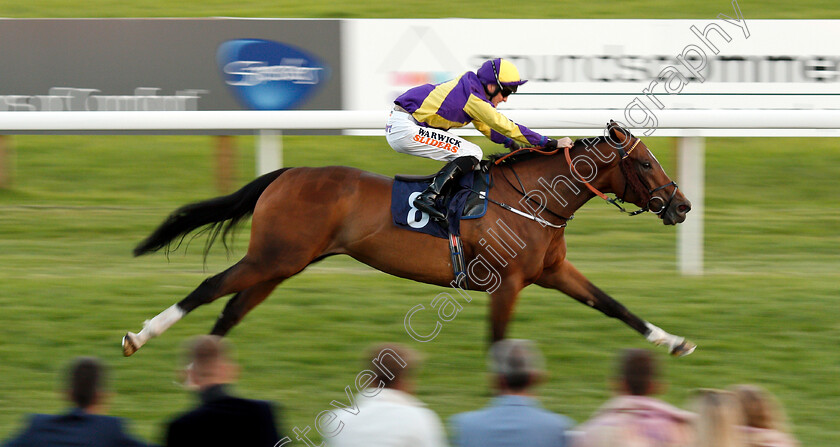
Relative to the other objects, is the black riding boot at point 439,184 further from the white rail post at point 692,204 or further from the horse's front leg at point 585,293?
the white rail post at point 692,204

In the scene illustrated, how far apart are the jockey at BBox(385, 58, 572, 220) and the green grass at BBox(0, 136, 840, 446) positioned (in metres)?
1.01

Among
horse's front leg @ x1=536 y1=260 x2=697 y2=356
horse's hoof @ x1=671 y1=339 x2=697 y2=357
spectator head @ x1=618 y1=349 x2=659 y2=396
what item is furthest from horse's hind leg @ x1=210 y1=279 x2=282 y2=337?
spectator head @ x1=618 y1=349 x2=659 y2=396

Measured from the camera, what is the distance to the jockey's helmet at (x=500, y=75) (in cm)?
507

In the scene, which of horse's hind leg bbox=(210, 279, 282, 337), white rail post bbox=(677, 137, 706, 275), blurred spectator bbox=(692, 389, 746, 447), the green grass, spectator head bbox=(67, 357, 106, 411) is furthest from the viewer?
white rail post bbox=(677, 137, 706, 275)

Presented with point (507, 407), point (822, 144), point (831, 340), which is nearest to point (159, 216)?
point (831, 340)

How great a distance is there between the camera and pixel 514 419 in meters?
2.77

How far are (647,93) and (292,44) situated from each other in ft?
10.5

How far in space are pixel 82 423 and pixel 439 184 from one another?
2.62 metres

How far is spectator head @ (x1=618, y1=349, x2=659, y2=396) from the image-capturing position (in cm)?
285

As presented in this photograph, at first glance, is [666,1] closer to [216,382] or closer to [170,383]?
[170,383]

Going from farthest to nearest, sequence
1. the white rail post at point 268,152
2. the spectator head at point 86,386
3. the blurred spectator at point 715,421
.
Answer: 1. the white rail post at point 268,152
2. the spectator head at point 86,386
3. the blurred spectator at point 715,421

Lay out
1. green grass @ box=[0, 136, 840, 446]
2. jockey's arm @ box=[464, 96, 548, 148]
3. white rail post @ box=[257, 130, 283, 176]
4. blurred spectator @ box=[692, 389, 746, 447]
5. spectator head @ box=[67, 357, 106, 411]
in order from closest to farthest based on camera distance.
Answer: blurred spectator @ box=[692, 389, 746, 447], spectator head @ box=[67, 357, 106, 411], green grass @ box=[0, 136, 840, 446], jockey's arm @ box=[464, 96, 548, 148], white rail post @ box=[257, 130, 283, 176]

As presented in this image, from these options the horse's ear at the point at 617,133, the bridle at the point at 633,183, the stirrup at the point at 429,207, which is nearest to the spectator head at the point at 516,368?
the stirrup at the point at 429,207

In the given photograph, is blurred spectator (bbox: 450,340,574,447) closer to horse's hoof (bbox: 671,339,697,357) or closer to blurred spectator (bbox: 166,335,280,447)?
blurred spectator (bbox: 166,335,280,447)
